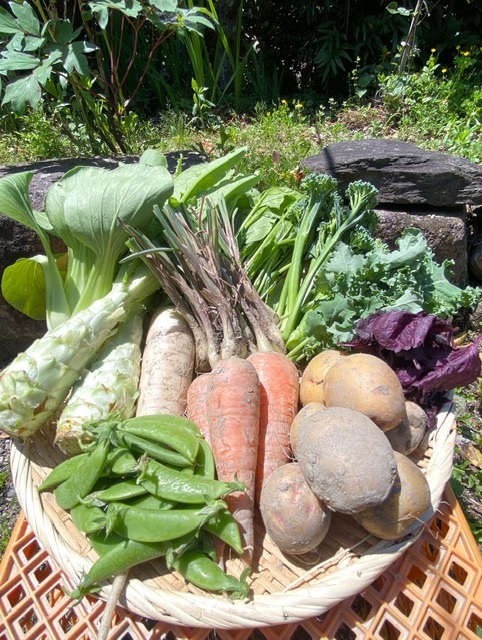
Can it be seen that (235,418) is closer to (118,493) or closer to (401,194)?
(118,493)

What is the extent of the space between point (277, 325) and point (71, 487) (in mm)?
1052

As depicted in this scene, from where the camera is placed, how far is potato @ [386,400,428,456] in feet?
5.29

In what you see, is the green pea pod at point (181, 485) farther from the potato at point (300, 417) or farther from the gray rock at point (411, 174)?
the gray rock at point (411, 174)

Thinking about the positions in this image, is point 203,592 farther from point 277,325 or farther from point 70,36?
point 70,36

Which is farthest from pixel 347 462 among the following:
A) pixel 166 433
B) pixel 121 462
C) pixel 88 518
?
pixel 88 518

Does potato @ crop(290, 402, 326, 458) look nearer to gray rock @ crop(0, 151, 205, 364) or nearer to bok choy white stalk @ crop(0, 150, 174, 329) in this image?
bok choy white stalk @ crop(0, 150, 174, 329)

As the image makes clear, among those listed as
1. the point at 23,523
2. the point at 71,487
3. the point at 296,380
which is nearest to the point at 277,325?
the point at 296,380

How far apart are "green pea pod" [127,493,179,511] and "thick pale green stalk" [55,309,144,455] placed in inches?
12.3

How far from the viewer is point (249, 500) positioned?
159 cm

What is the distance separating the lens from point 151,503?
4.84 feet

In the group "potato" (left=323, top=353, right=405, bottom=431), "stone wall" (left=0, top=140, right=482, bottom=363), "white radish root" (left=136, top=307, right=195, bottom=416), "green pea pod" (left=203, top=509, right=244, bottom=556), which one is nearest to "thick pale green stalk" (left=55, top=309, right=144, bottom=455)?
"white radish root" (left=136, top=307, right=195, bottom=416)

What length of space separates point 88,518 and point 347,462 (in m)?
0.82

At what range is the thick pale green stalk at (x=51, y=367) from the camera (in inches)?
68.2

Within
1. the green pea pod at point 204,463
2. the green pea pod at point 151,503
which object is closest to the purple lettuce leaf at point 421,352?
the green pea pod at point 204,463
